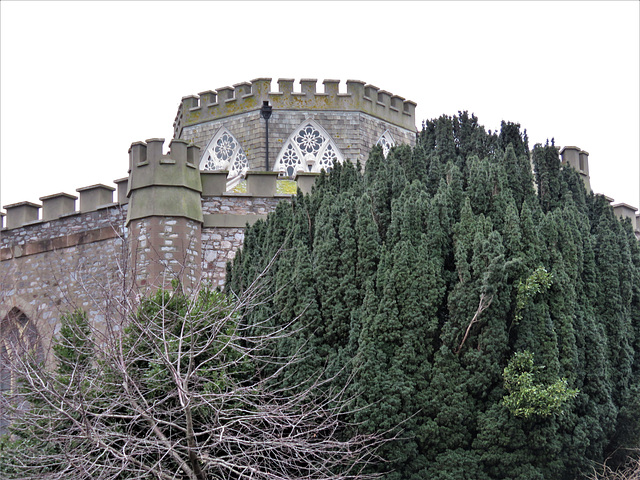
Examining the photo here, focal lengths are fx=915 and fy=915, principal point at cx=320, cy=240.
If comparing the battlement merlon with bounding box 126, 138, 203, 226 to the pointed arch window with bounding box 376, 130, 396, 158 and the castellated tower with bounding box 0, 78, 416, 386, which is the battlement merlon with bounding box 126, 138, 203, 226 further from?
the pointed arch window with bounding box 376, 130, 396, 158

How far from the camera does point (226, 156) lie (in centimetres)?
2081

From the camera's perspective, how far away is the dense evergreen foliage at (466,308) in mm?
10000

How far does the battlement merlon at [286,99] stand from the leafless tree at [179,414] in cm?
1037

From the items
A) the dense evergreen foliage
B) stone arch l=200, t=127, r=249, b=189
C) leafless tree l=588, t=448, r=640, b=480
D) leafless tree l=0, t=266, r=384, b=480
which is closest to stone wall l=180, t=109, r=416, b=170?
stone arch l=200, t=127, r=249, b=189

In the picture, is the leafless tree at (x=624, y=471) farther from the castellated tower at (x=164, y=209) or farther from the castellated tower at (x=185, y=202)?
the castellated tower at (x=164, y=209)

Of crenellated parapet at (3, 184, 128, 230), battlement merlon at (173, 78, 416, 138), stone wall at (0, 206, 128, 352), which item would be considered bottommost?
stone wall at (0, 206, 128, 352)

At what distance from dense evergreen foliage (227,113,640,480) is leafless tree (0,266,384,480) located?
0.47 m

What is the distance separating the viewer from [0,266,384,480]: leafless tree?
8.95m

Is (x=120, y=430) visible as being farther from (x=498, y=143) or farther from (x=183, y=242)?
(x=498, y=143)

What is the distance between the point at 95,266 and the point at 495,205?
7.70 metres

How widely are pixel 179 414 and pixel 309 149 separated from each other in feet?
37.2

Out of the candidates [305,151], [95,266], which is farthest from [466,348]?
[305,151]

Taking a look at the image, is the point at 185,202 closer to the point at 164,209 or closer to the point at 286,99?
the point at 164,209

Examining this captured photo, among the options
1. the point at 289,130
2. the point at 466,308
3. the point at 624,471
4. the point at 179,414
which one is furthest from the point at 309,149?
the point at 624,471
